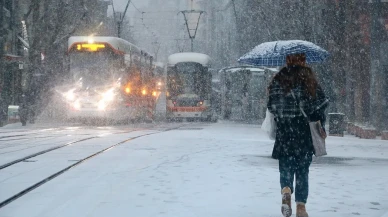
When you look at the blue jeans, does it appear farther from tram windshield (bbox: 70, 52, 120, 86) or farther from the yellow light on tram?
the yellow light on tram

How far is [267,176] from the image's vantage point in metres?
9.99

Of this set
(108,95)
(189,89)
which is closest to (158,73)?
(189,89)

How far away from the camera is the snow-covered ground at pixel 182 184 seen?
6.97 m

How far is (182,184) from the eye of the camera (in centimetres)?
884

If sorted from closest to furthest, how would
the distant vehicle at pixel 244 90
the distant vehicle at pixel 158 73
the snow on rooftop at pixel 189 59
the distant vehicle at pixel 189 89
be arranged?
the distant vehicle at pixel 189 89, the snow on rooftop at pixel 189 59, the distant vehicle at pixel 244 90, the distant vehicle at pixel 158 73

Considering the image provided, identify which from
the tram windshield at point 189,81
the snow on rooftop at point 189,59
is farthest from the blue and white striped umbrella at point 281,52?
the snow on rooftop at point 189,59

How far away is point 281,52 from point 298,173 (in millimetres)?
5936

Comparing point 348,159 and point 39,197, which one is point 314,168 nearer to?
point 348,159

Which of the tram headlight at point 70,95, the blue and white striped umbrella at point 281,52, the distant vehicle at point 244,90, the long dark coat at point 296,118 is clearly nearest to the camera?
the long dark coat at point 296,118

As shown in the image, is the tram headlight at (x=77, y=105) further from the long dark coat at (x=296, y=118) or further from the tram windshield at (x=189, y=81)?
the long dark coat at (x=296, y=118)

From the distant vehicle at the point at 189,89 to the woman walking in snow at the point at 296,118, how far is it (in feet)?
84.1

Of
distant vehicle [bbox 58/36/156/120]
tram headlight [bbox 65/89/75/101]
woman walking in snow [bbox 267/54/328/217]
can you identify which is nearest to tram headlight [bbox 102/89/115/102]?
distant vehicle [bbox 58/36/156/120]

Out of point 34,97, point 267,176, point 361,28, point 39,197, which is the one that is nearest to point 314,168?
point 267,176

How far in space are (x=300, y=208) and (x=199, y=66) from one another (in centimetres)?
2659
